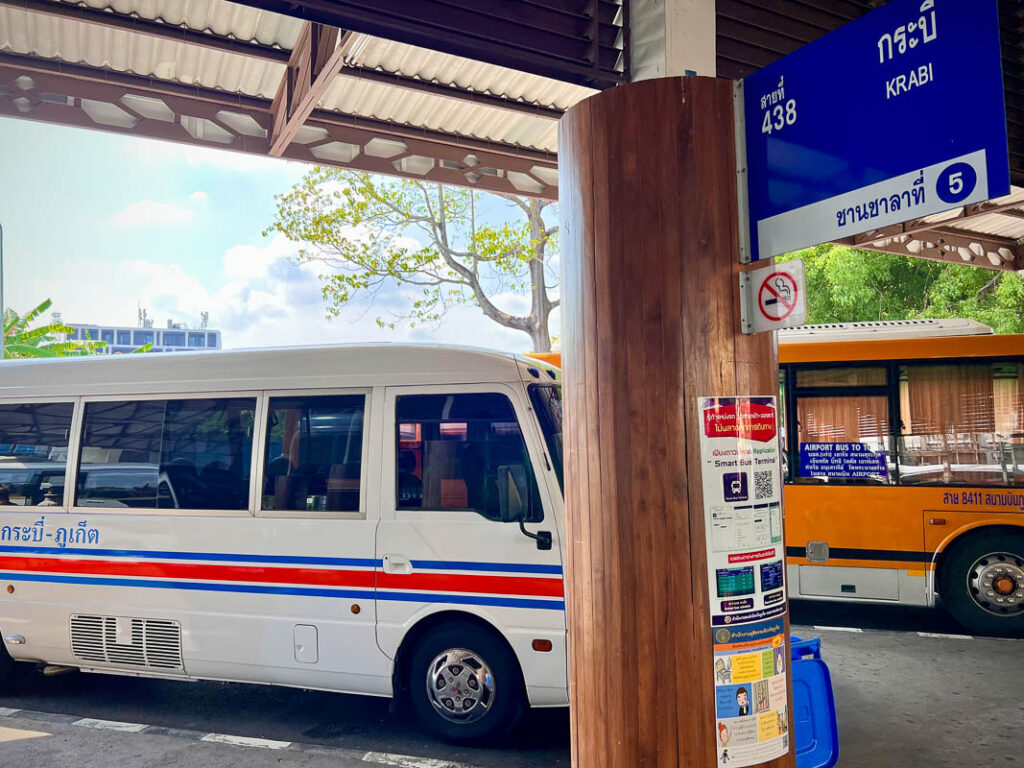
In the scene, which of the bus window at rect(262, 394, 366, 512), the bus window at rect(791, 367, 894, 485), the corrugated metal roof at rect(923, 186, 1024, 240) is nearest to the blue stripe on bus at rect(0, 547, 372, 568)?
the bus window at rect(262, 394, 366, 512)

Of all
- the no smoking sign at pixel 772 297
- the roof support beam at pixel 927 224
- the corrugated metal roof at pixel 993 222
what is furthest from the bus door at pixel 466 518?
the corrugated metal roof at pixel 993 222

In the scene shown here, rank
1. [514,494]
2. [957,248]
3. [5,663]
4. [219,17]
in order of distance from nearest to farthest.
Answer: [514,494]
[5,663]
[219,17]
[957,248]

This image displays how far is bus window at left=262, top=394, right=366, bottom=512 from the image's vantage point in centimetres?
584

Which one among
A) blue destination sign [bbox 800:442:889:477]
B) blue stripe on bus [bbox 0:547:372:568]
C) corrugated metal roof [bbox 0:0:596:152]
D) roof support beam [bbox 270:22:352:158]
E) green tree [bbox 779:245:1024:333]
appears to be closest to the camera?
blue stripe on bus [bbox 0:547:372:568]

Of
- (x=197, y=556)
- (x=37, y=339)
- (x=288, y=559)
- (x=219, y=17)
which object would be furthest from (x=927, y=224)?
(x=37, y=339)

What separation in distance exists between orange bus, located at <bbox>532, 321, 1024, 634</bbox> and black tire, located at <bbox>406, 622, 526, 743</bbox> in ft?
14.2

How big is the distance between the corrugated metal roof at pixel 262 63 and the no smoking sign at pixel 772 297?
4.89 m

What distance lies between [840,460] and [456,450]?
4863mm

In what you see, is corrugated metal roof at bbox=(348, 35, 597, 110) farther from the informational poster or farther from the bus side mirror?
the informational poster

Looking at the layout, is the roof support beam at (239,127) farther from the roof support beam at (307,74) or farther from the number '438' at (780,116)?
the number '438' at (780,116)

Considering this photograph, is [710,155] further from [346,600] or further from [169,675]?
[169,675]

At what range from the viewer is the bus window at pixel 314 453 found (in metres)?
5.84

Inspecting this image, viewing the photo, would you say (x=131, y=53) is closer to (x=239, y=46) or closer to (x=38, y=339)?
(x=239, y=46)

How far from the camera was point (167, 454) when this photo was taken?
6367 mm
